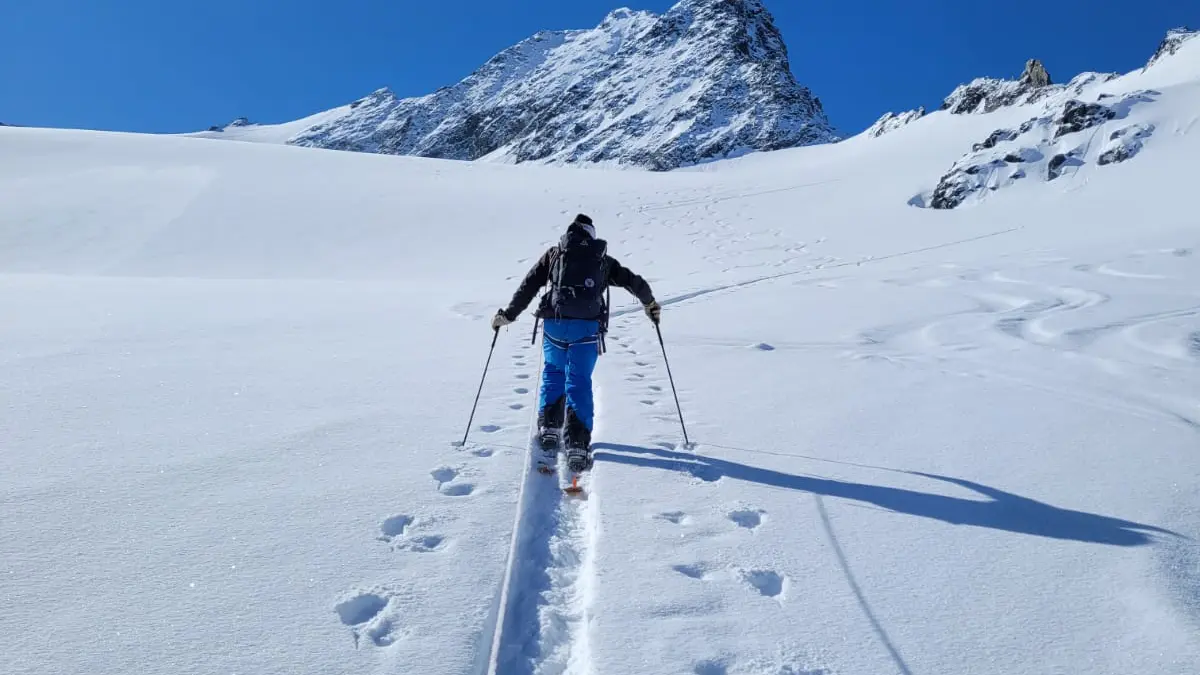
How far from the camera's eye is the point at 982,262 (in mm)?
12438

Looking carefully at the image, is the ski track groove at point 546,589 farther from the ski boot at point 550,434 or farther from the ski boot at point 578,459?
the ski boot at point 550,434

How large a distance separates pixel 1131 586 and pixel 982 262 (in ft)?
37.0

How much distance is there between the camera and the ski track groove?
2.32 metres

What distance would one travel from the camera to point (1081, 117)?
70.0ft

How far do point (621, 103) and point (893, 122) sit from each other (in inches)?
2769

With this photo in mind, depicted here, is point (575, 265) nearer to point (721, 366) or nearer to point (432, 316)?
point (721, 366)

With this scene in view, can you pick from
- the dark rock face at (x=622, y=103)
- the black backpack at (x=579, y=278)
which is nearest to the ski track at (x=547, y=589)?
the black backpack at (x=579, y=278)

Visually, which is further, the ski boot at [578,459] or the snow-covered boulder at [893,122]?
the snow-covered boulder at [893,122]

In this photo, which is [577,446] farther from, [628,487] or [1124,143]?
[1124,143]

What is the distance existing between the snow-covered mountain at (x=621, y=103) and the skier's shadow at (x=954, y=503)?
→ 7298cm

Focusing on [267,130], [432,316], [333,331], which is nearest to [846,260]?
[432,316]

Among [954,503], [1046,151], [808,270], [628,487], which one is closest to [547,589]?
[628,487]

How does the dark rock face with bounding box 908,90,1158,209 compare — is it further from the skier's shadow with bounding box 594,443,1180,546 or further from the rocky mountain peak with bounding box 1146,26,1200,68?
the skier's shadow with bounding box 594,443,1180,546

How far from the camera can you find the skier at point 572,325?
4.25m
